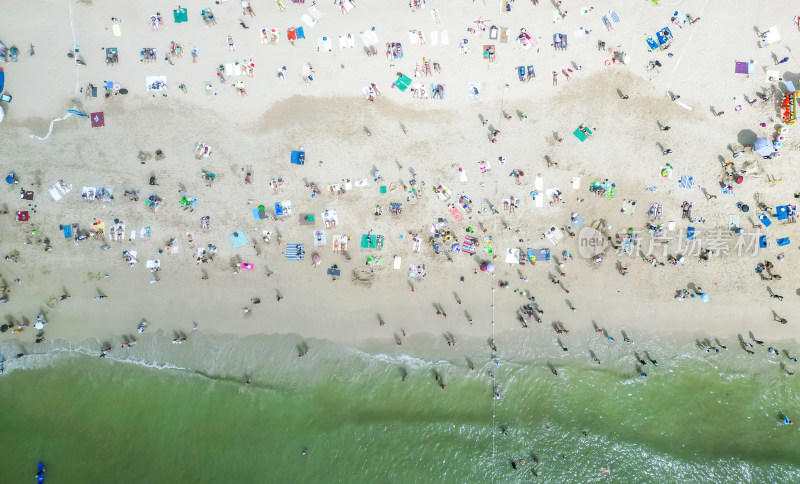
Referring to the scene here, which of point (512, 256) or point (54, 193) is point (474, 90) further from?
point (54, 193)

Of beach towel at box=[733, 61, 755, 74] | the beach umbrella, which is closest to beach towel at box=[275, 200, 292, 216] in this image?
the beach umbrella

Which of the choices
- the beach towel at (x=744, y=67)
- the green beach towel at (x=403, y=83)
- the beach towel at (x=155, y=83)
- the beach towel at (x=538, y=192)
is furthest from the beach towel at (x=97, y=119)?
the beach towel at (x=744, y=67)

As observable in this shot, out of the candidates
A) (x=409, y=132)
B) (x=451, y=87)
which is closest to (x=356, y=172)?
(x=409, y=132)

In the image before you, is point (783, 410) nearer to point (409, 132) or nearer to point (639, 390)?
point (639, 390)

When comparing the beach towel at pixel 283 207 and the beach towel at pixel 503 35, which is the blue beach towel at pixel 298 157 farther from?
the beach towel at pixel 503 35

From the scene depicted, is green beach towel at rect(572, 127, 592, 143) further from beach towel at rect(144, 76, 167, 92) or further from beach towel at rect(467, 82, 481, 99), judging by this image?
beach towel at rect(144, 76, 167, 92)

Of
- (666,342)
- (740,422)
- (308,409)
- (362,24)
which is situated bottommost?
(740,422)
